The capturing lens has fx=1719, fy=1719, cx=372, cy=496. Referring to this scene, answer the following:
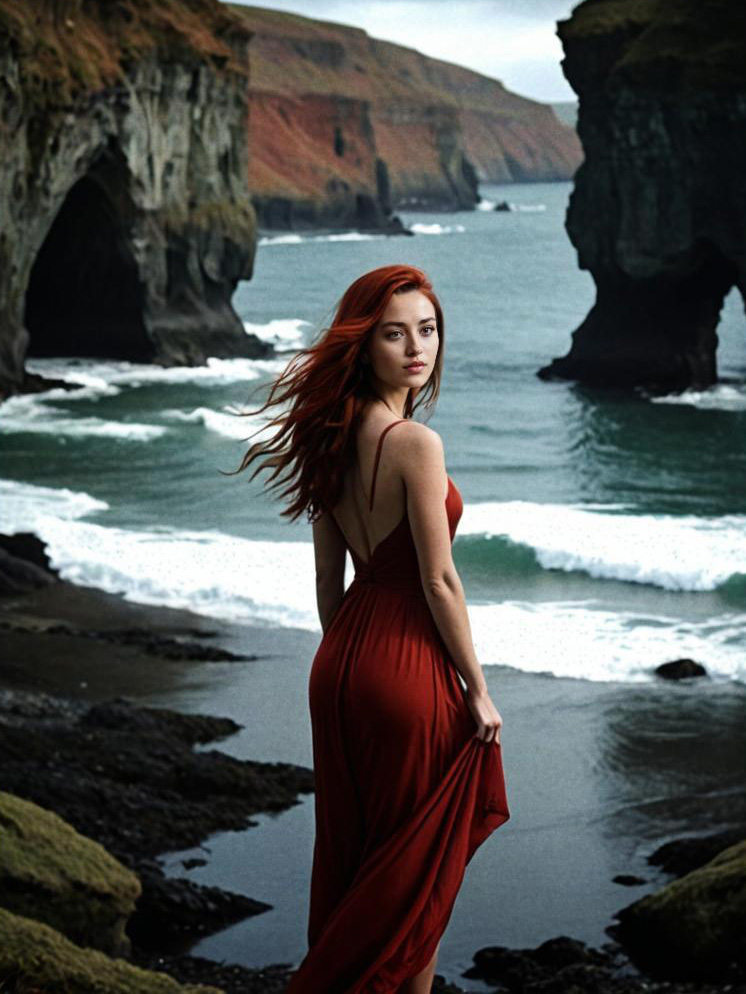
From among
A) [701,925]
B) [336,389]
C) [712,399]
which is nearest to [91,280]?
[712,399]

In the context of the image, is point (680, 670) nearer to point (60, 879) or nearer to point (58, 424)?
point (60, 879)

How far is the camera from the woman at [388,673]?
476cm

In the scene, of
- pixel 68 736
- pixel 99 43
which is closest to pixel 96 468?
pixel 99 43

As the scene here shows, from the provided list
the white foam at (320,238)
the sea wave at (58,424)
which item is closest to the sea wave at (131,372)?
the sea wave at (58,424)

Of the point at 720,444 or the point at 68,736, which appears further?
the point at 720,444

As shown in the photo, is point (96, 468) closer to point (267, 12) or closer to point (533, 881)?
point (533, 881)

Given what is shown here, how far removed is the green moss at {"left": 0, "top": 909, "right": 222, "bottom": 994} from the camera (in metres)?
5.94

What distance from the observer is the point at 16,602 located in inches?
850

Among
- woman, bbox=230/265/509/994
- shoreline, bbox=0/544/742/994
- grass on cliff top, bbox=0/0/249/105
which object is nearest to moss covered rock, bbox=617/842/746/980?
shoreline, bbox=0/544/742/994

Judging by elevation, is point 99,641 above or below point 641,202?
below

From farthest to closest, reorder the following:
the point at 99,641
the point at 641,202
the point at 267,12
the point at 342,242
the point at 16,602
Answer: the point at 267,12 → the point at 342,242 → the point at 641,202 → the point at 16,602 → the point at 99,641

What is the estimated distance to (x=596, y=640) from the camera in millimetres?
20219

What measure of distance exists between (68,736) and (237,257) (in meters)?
Result: 42.0

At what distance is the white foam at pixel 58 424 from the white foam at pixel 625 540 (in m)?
10.2
